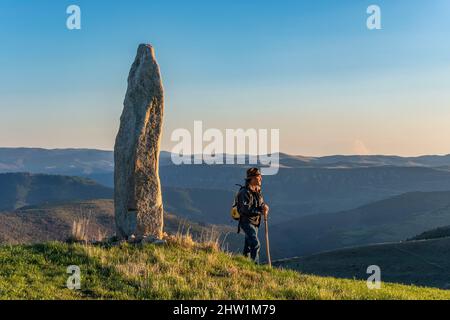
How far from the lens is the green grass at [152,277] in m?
11.1

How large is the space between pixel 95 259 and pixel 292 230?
15709 cm

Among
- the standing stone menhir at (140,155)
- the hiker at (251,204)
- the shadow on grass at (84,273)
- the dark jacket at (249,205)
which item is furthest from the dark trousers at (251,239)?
the shadow on grass at (84,273)

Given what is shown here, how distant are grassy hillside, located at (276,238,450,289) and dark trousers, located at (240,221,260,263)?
11248 mm

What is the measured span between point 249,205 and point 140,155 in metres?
3.89

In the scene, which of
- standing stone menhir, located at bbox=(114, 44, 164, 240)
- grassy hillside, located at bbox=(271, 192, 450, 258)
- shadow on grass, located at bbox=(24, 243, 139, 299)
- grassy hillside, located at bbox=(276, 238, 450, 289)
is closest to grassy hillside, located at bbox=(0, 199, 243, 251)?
grassy hillside, located at bbox=(271, 192, 450, 258)

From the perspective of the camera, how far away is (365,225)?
15325cm

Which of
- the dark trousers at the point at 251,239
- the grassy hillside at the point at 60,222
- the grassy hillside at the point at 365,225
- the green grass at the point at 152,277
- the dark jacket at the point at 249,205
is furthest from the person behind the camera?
the grassy hillside at the point at 365,225

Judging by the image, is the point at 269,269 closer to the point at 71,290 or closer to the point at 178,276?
the point at 178,276

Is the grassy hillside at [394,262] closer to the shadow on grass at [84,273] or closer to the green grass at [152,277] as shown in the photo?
the green grass at [152,277]

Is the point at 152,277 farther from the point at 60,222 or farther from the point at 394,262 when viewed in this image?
the point at 60,222

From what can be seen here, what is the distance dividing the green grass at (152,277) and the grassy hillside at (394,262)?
1256 centimetres

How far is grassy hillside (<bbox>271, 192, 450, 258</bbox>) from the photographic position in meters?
125

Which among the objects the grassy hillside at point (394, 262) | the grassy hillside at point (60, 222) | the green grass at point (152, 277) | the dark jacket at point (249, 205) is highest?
the dark jacket at point (249, 205)
